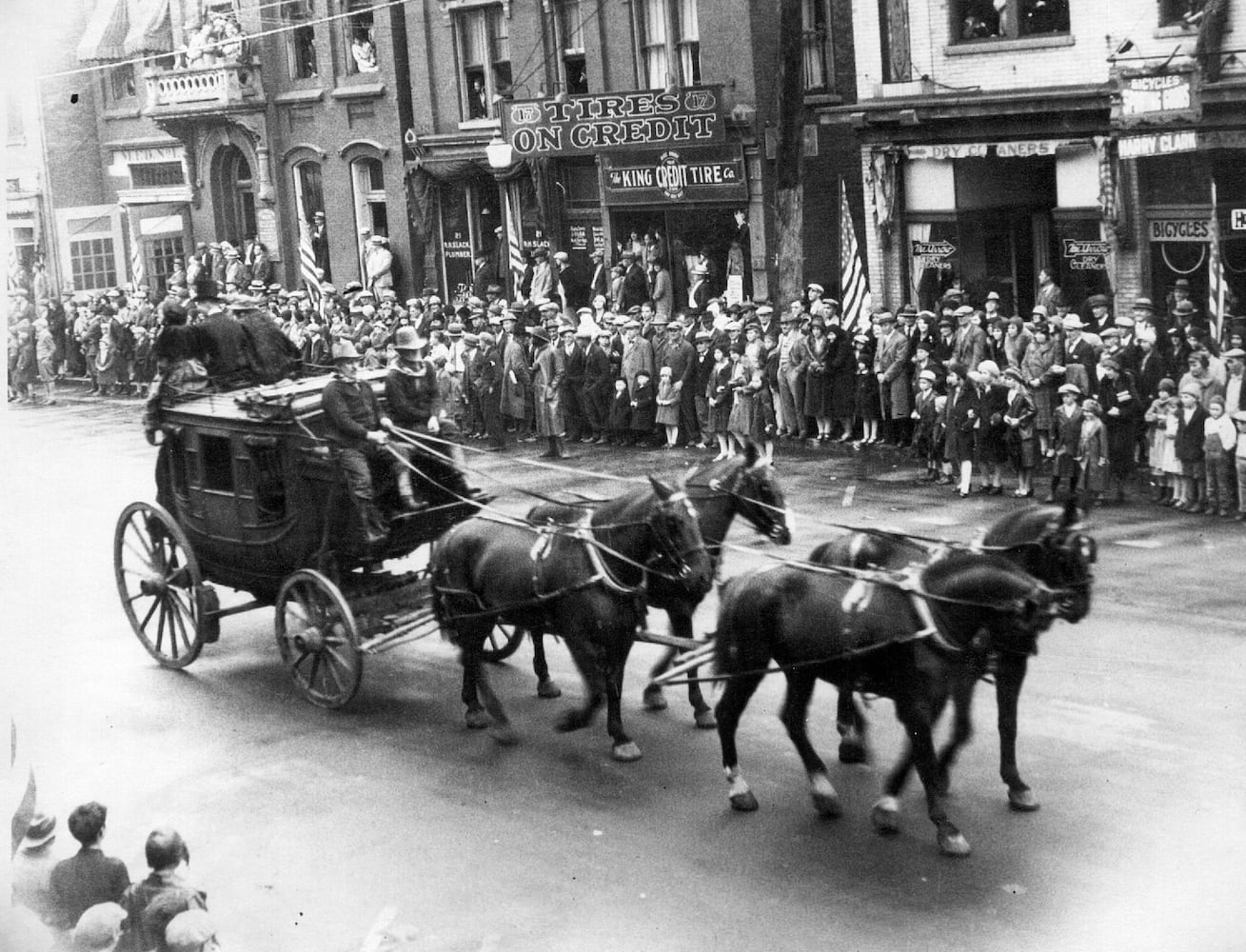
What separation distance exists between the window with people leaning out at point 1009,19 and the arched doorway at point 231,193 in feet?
35.1

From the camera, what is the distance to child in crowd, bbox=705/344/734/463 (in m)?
20.6

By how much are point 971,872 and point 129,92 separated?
37.4ft

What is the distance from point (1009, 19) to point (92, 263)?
42.1ft

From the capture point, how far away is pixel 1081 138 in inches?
813

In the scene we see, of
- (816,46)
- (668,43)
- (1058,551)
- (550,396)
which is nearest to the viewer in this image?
(1058,551)

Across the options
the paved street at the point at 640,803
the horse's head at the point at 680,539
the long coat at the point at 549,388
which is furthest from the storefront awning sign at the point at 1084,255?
the horse's head at the point at 680,539

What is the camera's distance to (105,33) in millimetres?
11438

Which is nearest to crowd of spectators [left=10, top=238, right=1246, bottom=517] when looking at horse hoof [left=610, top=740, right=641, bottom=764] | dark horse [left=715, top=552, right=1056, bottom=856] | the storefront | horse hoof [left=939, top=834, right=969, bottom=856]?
the storefront

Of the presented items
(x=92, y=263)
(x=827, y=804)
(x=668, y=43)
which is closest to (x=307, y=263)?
(x=92, y=263)

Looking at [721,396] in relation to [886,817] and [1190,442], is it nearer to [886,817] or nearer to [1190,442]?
[1190,442]

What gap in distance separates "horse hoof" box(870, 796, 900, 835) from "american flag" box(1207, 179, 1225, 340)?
11.9 metres

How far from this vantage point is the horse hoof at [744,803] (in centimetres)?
925

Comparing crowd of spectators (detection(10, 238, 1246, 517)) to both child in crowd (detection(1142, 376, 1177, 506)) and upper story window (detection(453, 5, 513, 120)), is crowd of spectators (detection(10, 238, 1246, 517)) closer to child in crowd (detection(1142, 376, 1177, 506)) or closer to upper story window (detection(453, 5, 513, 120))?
child in crowd (detection(1142, 376, 1177, 506))

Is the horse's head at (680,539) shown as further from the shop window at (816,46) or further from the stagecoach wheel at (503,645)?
the shop window at (816,46)
